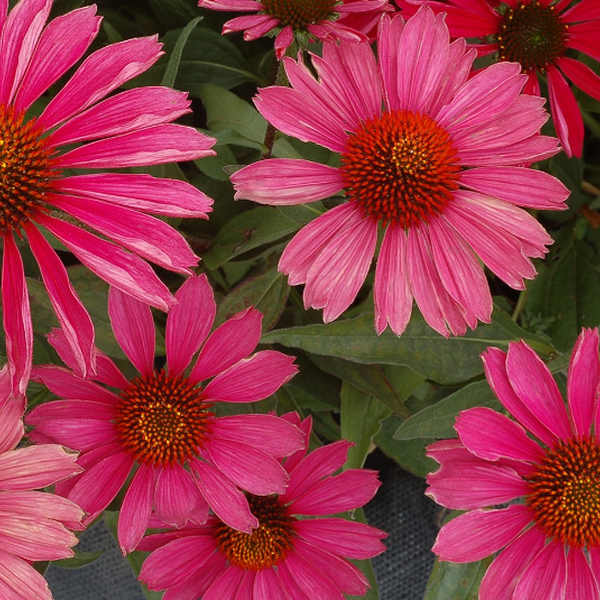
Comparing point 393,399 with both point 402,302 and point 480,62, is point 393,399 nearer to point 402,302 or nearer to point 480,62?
point 402,302

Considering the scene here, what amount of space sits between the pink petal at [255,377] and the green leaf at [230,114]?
0.30 meters

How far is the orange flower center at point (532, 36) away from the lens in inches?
31.7

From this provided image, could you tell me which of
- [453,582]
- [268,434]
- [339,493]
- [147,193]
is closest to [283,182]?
[147,193]

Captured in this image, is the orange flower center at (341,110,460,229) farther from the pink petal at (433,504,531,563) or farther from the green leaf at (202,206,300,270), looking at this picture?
the pink petal at (433,504,531,563)

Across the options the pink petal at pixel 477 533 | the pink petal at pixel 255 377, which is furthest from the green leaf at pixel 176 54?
the pink petal at pixel 477 533

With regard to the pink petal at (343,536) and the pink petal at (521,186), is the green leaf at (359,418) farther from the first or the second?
the pink petal at (521,186)

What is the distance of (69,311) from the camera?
554mm

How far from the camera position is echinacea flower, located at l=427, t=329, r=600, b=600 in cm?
65

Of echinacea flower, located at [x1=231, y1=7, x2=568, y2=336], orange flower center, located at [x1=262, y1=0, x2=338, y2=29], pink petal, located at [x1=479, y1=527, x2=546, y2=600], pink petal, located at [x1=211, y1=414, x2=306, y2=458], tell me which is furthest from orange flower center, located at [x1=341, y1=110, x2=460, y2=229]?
pink petal, located at [x1=479, y1=527, x2=546, y2=600]

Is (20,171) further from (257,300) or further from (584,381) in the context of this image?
(584,381)

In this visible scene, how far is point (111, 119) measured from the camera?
22.8 inches

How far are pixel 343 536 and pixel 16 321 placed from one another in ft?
1.31

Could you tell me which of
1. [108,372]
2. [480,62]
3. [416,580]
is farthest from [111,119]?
[416,580]

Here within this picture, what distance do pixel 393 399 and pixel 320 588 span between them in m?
0.20
